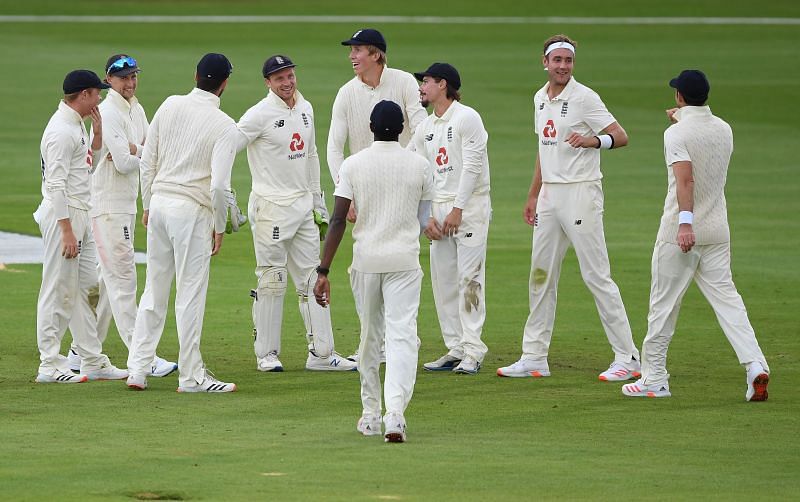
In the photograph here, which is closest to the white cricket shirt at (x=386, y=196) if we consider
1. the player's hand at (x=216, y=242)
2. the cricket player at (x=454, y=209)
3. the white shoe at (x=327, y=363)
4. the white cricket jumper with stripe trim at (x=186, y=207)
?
the white cricket jumper with stripe trim at (x=186, y=207)

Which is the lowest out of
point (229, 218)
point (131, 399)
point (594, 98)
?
point (131, 399)

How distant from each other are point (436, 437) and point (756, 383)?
2635mm

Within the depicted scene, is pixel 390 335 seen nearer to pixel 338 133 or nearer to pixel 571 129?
pixel 571 129

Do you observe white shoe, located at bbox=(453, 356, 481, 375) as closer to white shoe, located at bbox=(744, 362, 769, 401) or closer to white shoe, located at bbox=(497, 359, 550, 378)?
white shoe, located at bbox=(497, 359, 550, 378)

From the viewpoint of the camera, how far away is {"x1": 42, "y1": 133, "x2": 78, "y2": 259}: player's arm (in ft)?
37.5

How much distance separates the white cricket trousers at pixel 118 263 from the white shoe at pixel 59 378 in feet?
2.22

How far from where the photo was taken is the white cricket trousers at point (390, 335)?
32.0ft

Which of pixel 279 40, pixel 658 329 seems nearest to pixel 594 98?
pixel 658 329

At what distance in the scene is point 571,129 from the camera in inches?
483

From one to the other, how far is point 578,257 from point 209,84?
322 centimetres

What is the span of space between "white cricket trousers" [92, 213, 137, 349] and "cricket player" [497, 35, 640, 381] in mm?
3052

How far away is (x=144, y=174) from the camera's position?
11.5m

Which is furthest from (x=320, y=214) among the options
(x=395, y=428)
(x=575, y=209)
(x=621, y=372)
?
(x=395, y=428)

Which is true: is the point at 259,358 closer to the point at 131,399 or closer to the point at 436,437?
the point at 131,399
